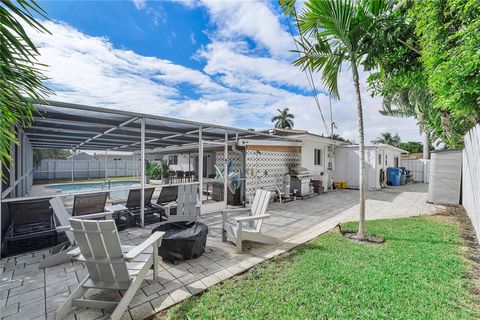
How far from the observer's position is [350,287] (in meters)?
3.17

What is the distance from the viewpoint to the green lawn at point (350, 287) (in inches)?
104

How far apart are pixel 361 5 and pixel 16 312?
7.92 meters

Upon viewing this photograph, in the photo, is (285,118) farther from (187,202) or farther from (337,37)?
(187,202)

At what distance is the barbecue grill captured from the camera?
36.9ft

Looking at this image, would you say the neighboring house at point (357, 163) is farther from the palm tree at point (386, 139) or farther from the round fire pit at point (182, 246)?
the palm tree at point (386, 139)

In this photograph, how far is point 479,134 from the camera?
14.3 ft

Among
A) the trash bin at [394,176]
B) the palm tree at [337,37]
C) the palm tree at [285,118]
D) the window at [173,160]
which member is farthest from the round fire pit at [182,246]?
the palm tree at [285,118]

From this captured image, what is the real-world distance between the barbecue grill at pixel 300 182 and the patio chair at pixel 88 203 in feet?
28.4

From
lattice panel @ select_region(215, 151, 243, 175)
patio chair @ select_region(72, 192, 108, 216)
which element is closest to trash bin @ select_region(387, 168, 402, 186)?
lattice panel @ select_region(215, 151, 243, 175)

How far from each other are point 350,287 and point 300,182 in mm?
8308

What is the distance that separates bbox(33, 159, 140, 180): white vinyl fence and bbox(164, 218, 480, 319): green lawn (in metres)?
23.2

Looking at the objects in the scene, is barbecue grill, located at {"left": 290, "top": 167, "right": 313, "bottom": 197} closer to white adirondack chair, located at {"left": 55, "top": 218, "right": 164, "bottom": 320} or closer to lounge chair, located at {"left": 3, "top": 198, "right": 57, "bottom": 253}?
white adirondack chair, located at {"left": 55, "top": 218, "right": 164, "bottom": 320}

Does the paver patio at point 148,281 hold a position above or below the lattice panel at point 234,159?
below

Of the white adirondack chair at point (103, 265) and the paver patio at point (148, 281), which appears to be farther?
the paver patio at point (148, 281)
